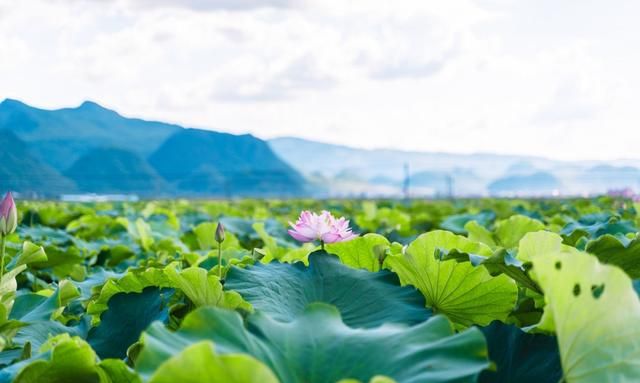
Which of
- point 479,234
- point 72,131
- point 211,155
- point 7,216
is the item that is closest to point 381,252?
point 7,216

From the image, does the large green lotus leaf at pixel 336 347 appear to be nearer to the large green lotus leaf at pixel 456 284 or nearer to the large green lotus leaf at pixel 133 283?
the large green lotus leaf at pixel 456 284

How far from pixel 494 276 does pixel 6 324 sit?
69 centimetres

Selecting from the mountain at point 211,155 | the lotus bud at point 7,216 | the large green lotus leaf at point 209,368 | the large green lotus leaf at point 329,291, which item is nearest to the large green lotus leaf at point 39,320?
the lotus bud at point 7,216

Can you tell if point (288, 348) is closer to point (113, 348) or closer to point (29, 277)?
point (113, 348)

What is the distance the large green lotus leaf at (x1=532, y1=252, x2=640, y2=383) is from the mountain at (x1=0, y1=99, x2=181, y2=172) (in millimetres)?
129197

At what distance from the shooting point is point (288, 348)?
768 mm

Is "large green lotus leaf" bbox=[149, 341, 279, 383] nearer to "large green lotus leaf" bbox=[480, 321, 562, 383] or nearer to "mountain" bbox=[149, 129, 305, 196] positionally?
"large green lotus leaf" bbox=[480, 321, 562, 383]

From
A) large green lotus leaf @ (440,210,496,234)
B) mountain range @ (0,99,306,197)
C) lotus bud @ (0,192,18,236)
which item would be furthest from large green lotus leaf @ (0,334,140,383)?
mountain range @ (0,99,306,197)

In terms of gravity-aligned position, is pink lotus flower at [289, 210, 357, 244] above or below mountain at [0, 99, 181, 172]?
below

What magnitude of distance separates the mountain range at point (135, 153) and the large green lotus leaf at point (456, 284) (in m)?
99.2

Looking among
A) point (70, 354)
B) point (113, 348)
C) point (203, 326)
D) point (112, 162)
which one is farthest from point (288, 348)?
point (112, 162)

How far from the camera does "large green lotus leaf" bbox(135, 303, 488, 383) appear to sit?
2.39 ft

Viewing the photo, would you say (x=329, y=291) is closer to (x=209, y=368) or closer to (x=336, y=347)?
(x=336, y=347)

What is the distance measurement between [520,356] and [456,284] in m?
0.26
